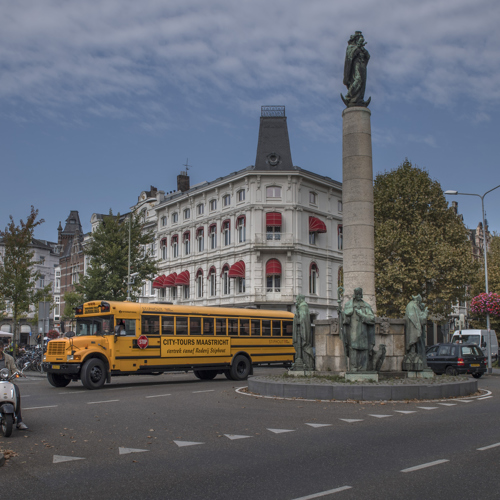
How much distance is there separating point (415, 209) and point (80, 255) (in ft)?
164

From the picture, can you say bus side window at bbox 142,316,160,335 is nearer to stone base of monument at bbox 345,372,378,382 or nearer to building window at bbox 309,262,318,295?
stone base of monument at bbox 345,372,378,382

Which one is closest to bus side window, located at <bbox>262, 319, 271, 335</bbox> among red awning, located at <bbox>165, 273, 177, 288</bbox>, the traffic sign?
the traffic sign

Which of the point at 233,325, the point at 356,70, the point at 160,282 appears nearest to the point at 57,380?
the point at 233,325

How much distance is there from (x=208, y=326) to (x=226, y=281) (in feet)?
93.0

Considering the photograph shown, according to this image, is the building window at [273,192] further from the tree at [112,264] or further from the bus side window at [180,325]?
the bus side window at [180,325]

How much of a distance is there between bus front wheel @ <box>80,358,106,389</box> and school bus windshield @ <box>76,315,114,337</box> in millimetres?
1033

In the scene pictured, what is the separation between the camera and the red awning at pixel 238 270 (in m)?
50.0

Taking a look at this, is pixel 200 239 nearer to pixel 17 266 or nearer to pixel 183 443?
pixel 17 266

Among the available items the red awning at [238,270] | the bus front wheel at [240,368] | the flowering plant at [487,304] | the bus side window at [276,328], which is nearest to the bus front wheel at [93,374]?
the bus front wheel at [240,368]

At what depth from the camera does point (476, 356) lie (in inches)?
1040

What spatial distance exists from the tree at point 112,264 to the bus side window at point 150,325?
23241 mm

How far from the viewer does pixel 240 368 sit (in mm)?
25750

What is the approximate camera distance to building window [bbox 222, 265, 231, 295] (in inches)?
2068

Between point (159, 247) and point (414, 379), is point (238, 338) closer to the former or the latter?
point (414, 379)
